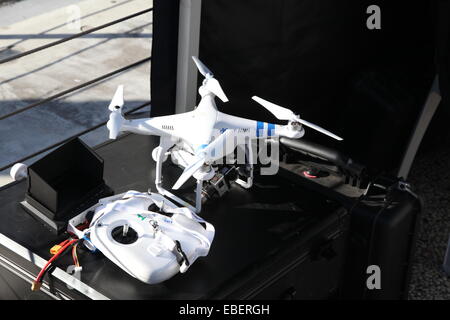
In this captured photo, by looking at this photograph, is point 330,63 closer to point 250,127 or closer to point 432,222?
point 432,222

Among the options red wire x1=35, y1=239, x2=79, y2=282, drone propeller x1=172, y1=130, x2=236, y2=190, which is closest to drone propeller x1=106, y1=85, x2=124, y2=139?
drone propeller x1=172, y1=130, x2=236, y2=190

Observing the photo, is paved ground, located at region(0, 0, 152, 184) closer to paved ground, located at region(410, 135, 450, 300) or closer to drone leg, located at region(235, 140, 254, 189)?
drone leg, located at region(235, 140, 254, 189)

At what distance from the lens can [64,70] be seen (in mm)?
5340

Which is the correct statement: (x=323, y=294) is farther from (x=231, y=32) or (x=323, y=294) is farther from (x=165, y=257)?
(x=231, y=32)

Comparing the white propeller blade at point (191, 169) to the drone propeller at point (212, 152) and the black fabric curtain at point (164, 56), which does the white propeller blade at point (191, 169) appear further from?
the black fabric curtain at point (164, 56)

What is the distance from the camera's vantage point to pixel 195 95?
147 inches

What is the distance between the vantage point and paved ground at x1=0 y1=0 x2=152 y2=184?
184 inches

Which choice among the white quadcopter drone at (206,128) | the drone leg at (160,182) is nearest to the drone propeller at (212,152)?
the white quadcopter drone at (206,128)

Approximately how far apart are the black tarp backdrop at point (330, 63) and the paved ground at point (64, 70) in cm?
125

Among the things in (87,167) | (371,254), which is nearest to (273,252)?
(371,254)

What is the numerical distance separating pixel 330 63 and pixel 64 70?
2248mm

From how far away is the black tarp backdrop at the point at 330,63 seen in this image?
3658 mm
